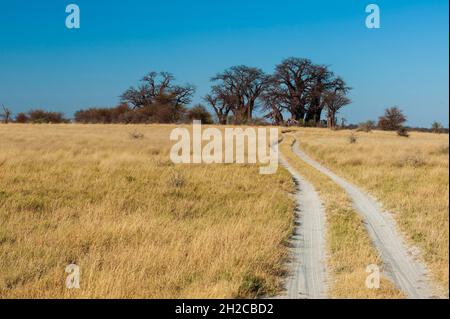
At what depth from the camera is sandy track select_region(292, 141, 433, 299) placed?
6.56 meters

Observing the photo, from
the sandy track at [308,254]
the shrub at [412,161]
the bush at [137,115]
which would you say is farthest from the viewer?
the bush at [137,115]

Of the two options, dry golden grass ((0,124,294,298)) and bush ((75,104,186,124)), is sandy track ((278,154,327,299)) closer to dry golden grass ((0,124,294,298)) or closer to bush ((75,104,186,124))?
dry golden grass ((0,124,294,298))

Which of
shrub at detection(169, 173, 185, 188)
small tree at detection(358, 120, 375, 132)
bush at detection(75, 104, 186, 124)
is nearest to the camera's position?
shrub at detection(169, 173, 185, 188)

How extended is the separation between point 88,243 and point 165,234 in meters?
1.44

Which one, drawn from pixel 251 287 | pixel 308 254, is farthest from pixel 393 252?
pixel 251 287

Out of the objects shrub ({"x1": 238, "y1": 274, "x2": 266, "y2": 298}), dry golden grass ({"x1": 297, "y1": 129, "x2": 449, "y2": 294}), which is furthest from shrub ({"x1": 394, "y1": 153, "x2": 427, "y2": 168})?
shrub ({"x1": 238, "y1": 274, "x2": 266, "y2": 298})

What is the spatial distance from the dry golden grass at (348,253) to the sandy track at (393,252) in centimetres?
20

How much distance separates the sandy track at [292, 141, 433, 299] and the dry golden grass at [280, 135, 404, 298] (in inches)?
8.0

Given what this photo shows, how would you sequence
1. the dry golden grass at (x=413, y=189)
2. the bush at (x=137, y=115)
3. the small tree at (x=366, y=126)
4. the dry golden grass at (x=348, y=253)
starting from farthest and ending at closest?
the bush at (x=137, y=115) → the small tree at (x=366, y=126) → the dry golden grass at (x=413, y=189) → the dry golden grass at (x=348, y=253)

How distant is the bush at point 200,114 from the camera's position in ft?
244

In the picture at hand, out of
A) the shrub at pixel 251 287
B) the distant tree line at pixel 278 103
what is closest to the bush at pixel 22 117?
the distant tree line at pixel 278 103

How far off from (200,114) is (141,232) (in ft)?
217

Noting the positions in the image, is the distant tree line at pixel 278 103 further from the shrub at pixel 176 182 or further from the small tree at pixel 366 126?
the shrub at pixel 176 182

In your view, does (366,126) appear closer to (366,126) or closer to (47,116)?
(366,126)
